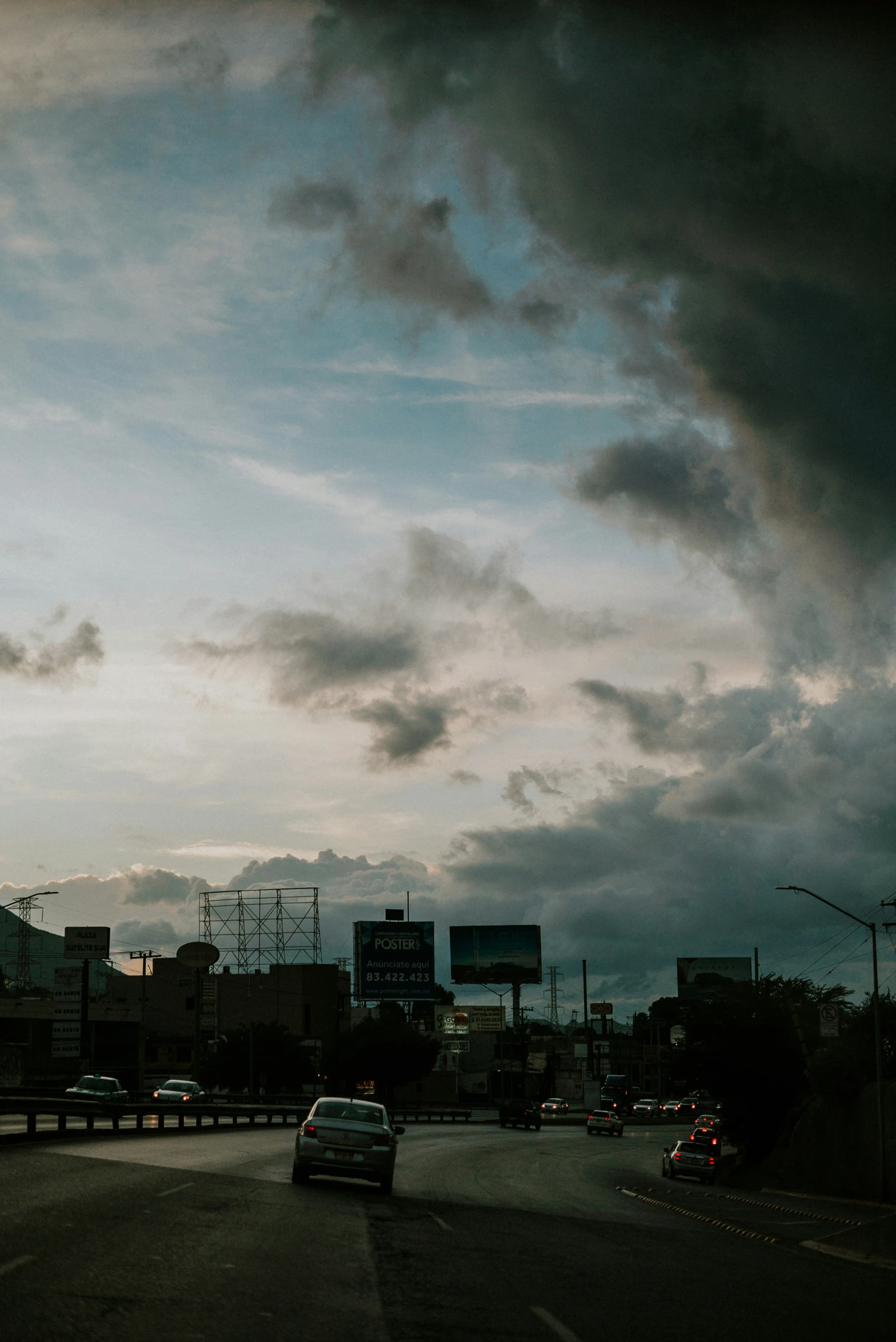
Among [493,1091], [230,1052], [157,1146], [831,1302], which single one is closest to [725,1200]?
[157,1146]

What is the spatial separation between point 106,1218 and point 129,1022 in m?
116

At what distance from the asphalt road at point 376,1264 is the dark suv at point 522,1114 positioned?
2256 inches

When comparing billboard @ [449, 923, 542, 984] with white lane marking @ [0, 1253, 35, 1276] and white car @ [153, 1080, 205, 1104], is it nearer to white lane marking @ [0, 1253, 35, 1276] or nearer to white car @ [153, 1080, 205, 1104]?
white car @ [153, 1080, 205, 1104]

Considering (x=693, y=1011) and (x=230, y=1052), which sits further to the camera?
(x=230, y=1052)

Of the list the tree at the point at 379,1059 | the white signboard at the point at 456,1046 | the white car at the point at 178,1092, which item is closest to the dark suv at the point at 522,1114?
the white car at the point at 178,1092

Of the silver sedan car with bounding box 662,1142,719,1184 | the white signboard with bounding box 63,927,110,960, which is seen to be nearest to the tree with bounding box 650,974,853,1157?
the silver sedan car with bounding box 662,1142,719,1184

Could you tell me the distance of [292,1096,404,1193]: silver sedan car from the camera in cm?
2384

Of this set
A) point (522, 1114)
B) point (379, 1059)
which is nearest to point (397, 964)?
point (522, 1114)

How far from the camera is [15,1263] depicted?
12.3 metres

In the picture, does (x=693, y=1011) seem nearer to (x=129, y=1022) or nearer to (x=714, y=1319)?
(x=714, y=1319)

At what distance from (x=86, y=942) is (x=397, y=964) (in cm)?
2334

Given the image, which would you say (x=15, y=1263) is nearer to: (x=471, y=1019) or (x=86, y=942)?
(x=86, y=942)

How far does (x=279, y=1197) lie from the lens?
71.5 feet

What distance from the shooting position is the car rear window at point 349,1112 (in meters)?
24.2
